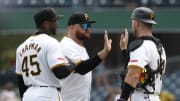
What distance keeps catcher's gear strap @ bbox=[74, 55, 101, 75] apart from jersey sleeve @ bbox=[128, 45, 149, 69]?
889 millimetres

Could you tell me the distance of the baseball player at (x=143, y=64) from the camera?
9219mm

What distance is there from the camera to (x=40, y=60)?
30.9 ft

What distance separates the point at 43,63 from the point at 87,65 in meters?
0.95

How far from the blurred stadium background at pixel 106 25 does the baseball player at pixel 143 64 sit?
35.5 ft

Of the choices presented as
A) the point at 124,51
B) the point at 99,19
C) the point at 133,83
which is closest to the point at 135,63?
the point at 133,83

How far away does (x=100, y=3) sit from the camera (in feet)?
72.0

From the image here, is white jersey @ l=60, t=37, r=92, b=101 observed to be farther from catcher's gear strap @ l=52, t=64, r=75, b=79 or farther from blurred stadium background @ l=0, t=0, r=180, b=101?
blurred stadium background @ l=0, t=0, r=180, b=101

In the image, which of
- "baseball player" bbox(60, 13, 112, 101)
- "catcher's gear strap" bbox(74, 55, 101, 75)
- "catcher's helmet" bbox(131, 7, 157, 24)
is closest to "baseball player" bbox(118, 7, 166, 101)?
"catcher's helmet" bbox(131, 7, 157, 24)

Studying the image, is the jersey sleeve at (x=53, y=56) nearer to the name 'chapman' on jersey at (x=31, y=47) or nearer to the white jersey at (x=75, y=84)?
the name 'chapman' on jersey at (x=31, y=47)

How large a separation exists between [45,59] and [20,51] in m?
0.45

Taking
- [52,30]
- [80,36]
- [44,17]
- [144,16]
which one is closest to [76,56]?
[80,36]

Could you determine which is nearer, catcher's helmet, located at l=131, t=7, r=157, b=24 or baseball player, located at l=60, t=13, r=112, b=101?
catcher's helmet, located at l=131, t=7, r=157, b=24

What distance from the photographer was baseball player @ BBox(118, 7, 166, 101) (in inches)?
363

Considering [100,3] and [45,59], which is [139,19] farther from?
[100,3]
